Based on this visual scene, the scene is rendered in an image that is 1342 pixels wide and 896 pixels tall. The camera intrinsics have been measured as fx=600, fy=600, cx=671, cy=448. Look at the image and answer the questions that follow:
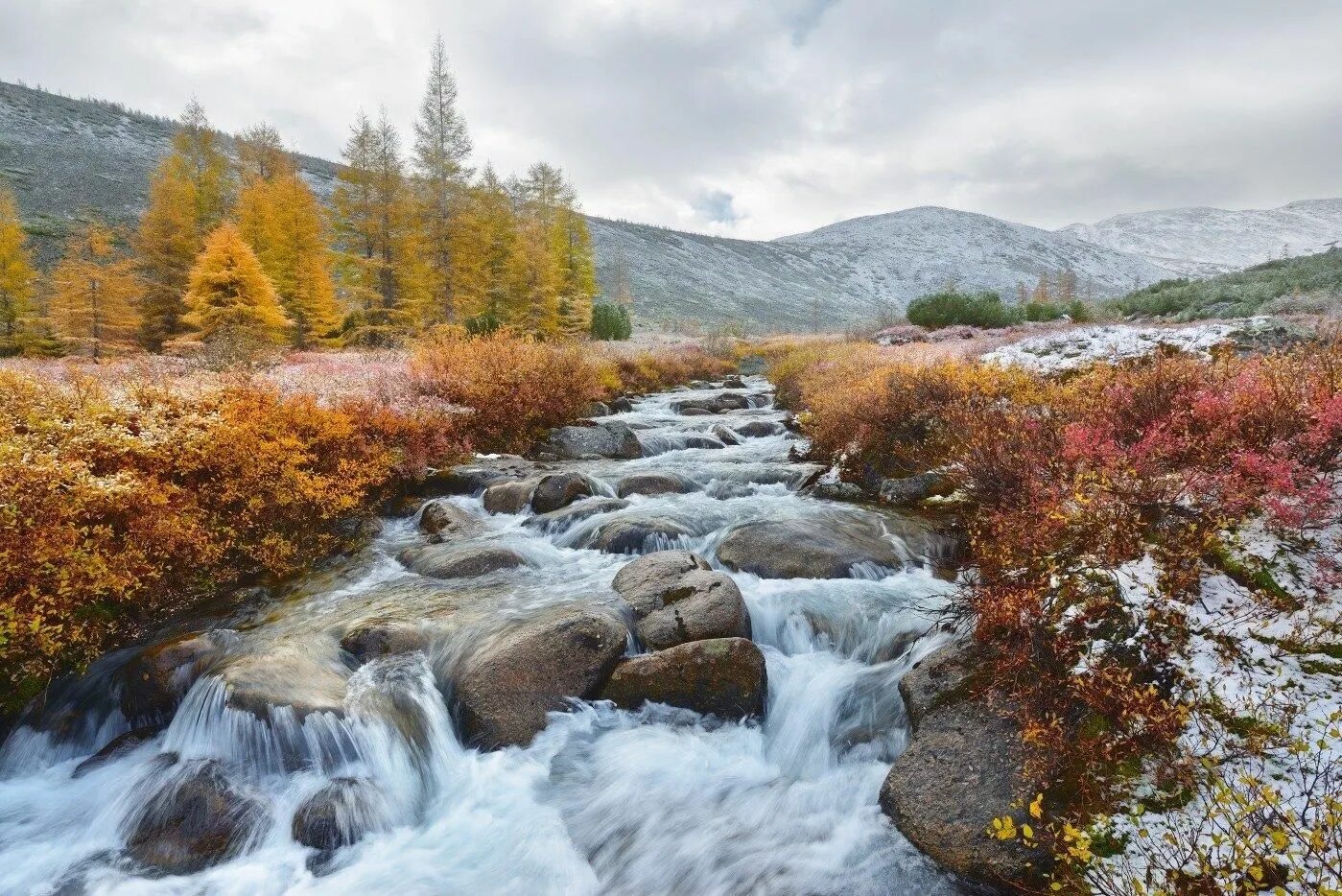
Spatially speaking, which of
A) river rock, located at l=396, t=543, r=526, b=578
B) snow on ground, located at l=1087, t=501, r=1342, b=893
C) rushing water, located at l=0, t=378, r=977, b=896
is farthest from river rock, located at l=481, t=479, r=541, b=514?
snow on ground, located at l=1087, t=501, r=1342, b=893

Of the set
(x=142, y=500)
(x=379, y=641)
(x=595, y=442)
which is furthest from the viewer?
(x=595, y=442)

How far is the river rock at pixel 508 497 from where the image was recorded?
9484 millimetres

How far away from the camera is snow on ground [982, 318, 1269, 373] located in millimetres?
11000

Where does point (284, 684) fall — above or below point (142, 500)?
below

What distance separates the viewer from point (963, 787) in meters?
3.48

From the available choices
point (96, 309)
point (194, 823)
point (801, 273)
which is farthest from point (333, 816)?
point (801, 273)

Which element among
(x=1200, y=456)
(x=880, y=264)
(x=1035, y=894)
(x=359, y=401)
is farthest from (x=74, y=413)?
(x=880, y=264)

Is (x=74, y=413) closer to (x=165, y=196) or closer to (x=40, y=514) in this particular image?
(x=40, y=514)

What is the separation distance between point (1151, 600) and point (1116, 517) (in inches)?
29.4

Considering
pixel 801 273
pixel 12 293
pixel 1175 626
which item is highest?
pixel 801 273

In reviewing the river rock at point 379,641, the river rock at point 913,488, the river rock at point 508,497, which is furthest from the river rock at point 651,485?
the river rock at point 379,641

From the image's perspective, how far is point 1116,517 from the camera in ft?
14.2

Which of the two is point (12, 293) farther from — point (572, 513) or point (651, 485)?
point (651, 485)

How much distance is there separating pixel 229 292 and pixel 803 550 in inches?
920
